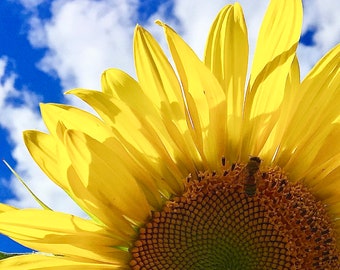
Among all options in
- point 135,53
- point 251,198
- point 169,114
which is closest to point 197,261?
point 251,198

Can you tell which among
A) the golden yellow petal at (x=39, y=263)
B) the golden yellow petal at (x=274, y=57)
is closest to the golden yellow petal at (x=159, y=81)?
the golden yellow petal at (x=274, y=57)

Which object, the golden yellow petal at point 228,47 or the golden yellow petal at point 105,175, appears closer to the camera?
the golden yellow petal at point 105,175

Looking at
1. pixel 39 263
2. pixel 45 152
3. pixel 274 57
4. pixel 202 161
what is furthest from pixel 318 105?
pixel 39 263

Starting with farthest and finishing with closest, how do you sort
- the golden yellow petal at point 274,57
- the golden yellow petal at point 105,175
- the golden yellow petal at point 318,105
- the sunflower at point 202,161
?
the golden yellow petal at point 318,105 < the golden yellow petal at point 274,57 < the sunflower at point 202,161 < the golden yellow petal at point 105,175

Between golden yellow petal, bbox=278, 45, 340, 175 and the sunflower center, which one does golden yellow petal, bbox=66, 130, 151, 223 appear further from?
golden yellow petal, bbox=278, 45, 340, 175

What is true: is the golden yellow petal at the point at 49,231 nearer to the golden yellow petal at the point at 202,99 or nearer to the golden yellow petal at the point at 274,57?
the golden yellow petal at the point at 202,99

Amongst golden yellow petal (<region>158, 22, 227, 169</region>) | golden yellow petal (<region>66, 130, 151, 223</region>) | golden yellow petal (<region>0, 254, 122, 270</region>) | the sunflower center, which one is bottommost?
the sunflower center

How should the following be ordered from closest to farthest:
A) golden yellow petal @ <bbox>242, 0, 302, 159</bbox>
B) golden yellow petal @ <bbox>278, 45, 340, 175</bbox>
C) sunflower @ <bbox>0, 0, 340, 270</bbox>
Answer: sunflower @ <bbox>0, 0, 340, 270</bbox>
golden yellow petal @ <bbox>242, 0, 302, 159</bbox>
golden yellow petal @ <bbox>278, 45, 340, 175</bbox>

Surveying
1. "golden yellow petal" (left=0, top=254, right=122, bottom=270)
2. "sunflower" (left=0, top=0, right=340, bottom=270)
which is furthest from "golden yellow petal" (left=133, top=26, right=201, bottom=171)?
"golden yellow petal" (left=0, top=254, right=122, bottom=270)
